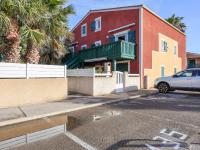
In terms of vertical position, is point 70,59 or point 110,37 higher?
point 110,37

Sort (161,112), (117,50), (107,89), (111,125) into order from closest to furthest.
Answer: (111,125)
(161,112)
(107,89)
(117,50)

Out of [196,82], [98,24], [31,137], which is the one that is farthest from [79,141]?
[98,24]

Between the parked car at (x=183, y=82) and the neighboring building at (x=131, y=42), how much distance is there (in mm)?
2889

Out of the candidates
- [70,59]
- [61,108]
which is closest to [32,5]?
[61,108]

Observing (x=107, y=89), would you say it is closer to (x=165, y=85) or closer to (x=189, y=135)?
(x=165, y=85)

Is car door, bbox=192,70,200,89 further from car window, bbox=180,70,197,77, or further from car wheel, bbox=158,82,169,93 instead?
car wheel, bbox=158,82,169,93

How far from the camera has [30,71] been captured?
471 inches

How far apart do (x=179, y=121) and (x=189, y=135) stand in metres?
1.71

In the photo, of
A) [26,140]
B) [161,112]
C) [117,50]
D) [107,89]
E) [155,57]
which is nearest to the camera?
[26,140]

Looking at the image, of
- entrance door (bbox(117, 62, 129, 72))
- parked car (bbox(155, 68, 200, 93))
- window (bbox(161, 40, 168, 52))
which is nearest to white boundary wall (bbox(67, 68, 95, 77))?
parked car (bbox(155, 68, 200, 93))

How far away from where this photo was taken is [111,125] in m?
7.64

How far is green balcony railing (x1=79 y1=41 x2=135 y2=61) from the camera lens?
1881cm

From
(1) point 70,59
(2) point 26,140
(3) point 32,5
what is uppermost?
(3) point 32,5

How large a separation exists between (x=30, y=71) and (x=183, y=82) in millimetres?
10163
